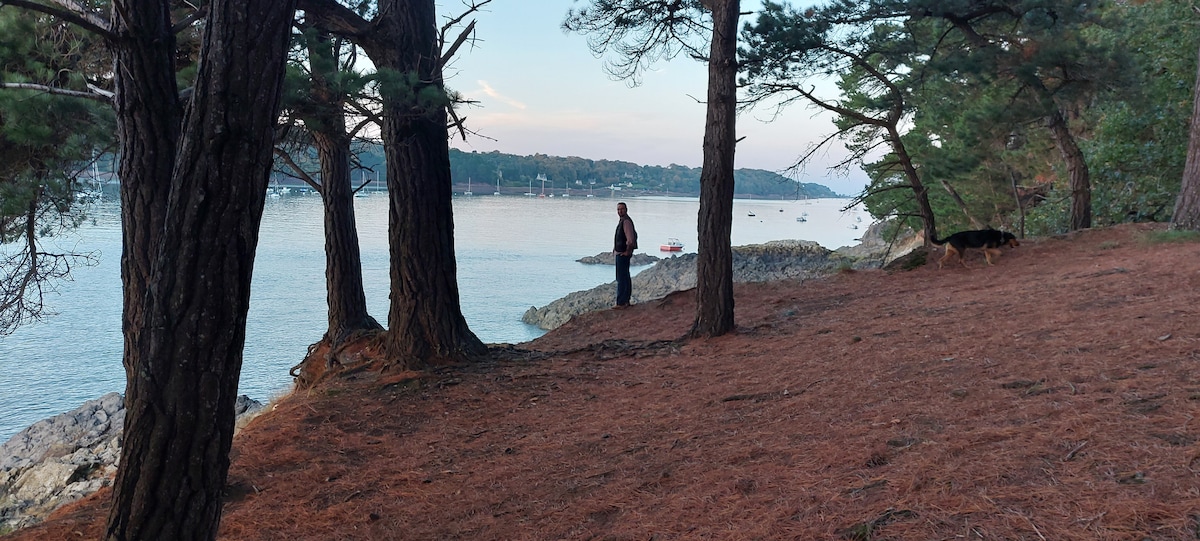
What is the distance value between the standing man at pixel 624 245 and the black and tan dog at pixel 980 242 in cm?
465

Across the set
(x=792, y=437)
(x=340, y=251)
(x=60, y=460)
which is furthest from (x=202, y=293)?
(x=60, y=460)

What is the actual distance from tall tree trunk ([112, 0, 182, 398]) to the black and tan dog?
32.9 ft

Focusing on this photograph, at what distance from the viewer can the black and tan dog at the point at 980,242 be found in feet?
35.4

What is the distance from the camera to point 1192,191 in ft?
32.0

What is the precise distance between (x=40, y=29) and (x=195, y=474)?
4.98 m

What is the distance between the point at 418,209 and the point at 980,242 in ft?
27.0

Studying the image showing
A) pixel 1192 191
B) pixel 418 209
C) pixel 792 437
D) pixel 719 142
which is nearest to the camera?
pixel 792 437

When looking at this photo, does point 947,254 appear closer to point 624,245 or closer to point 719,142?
point 624,245

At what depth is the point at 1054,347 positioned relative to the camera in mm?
4703

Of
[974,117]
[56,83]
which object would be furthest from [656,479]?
[974,117]

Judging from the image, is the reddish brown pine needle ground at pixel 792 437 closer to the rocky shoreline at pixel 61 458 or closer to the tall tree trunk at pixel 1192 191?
the rocky shoreline at pixel 61 458

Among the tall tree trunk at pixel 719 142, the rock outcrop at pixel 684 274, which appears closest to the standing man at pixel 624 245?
the tall tree trunk at pixel 719 142

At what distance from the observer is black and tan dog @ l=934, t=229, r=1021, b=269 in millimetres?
10797

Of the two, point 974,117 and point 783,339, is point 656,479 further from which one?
point 974,117
